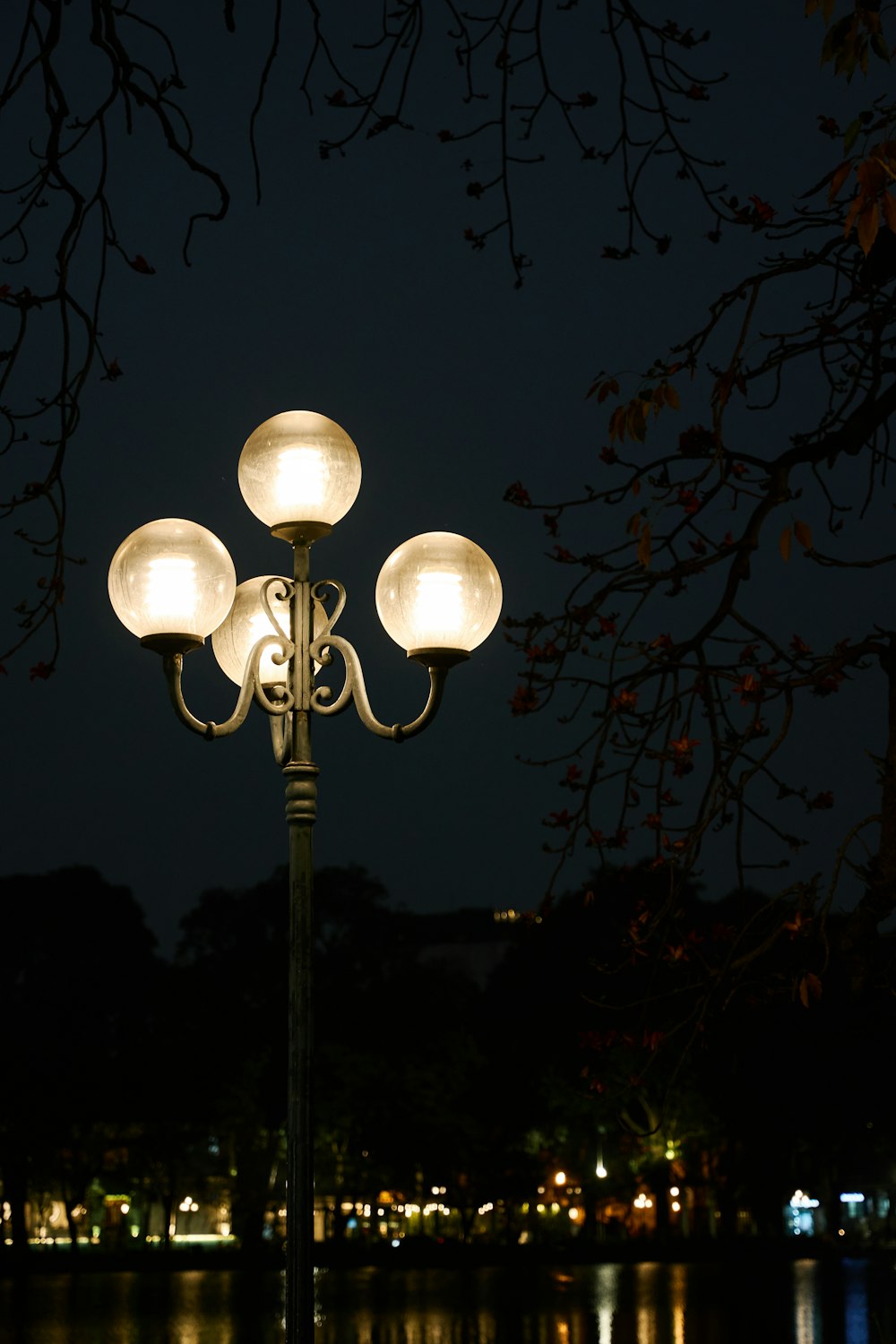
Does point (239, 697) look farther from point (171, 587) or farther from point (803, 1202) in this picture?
point (803, 1202)

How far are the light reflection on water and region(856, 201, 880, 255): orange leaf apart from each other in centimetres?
1686

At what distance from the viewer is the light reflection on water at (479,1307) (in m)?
25.1

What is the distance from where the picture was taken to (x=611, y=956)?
2094 inches

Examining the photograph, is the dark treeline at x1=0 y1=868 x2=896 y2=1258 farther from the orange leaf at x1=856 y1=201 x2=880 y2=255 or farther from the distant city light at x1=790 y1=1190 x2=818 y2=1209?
the orange leaf at x1=856 y1=201 x2=880 y2=255

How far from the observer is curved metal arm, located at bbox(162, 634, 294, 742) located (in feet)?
20.4

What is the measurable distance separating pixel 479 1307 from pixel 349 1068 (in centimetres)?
1863

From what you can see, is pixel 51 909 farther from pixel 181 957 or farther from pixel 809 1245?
pixel 809 1245

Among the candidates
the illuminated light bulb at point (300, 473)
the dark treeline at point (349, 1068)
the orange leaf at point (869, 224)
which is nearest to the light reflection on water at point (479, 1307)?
the dark treeline at point (349, 1068)

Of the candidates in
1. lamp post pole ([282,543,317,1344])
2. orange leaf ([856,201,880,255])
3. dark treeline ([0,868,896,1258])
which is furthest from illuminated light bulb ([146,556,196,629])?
dark treeline ([0,868,896,1258])

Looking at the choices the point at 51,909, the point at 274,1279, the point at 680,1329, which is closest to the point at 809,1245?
the point at 274,1279

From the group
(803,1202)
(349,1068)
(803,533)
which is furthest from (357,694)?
(803,1202)

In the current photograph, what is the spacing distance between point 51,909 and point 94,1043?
4527mm

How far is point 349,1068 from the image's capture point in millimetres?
50531

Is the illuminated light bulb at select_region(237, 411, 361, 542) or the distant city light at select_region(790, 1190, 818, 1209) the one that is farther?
the distant city light at select_region(790, 1190, 818, 1209)
